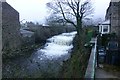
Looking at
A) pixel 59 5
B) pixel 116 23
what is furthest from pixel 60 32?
pixel 116 23

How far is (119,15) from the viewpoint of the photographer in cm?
1714

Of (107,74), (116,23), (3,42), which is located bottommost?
(107,74)

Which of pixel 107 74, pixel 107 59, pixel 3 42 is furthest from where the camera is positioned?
pixel 107 59

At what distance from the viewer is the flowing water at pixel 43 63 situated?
7387 mm

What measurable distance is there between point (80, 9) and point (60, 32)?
9999 millimetres

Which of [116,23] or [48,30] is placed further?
[48,30]

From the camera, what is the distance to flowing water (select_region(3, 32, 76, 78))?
7.39 meters

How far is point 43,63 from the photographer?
11758 millimetres

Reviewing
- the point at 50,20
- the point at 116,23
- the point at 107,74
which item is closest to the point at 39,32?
the point at 50,20

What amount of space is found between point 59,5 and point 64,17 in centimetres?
229

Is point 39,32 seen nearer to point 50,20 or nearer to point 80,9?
point 50,20

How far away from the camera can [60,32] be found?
40.8 m

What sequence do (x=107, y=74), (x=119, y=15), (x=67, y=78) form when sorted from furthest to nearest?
1. (x=119, y=15)
2. (x=107, y=74)
3. (x=67, y=78)

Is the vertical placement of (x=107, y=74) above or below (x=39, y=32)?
below
